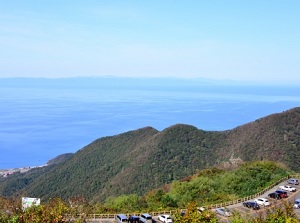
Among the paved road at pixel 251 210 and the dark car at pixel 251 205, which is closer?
the paved road at pixel 251 210

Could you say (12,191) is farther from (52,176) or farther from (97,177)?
(97,177)

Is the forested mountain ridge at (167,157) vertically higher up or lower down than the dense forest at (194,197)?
lower down

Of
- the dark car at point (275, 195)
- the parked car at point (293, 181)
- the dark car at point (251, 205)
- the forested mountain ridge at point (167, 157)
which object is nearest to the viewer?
the dark car at point (251, 205)

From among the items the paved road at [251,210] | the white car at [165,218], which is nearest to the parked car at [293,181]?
the paved road at [251,210]

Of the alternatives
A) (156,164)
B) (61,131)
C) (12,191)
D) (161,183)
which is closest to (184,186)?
(161,183)

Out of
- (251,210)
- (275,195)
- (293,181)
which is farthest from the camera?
(293,181)

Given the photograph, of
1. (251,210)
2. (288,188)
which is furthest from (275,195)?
(251,210)

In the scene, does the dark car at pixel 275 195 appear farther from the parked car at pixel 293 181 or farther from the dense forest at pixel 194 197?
the parked car at pixel 293 181

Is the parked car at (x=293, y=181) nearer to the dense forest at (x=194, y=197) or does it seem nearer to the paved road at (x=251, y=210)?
the paved road at (x=251, y=210)

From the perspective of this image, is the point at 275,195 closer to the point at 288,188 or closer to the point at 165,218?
the point at 288,188

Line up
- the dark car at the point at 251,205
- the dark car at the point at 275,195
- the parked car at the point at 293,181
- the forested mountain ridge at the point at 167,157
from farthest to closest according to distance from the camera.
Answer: the forested mountain ridge at the point at 167,157
the parked car at the point at 293,181
the dark car at the point at 275,195
the dark car at the point at 251,205

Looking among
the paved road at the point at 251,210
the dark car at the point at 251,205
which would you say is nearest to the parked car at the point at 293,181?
the paved road at the point at 251,210
